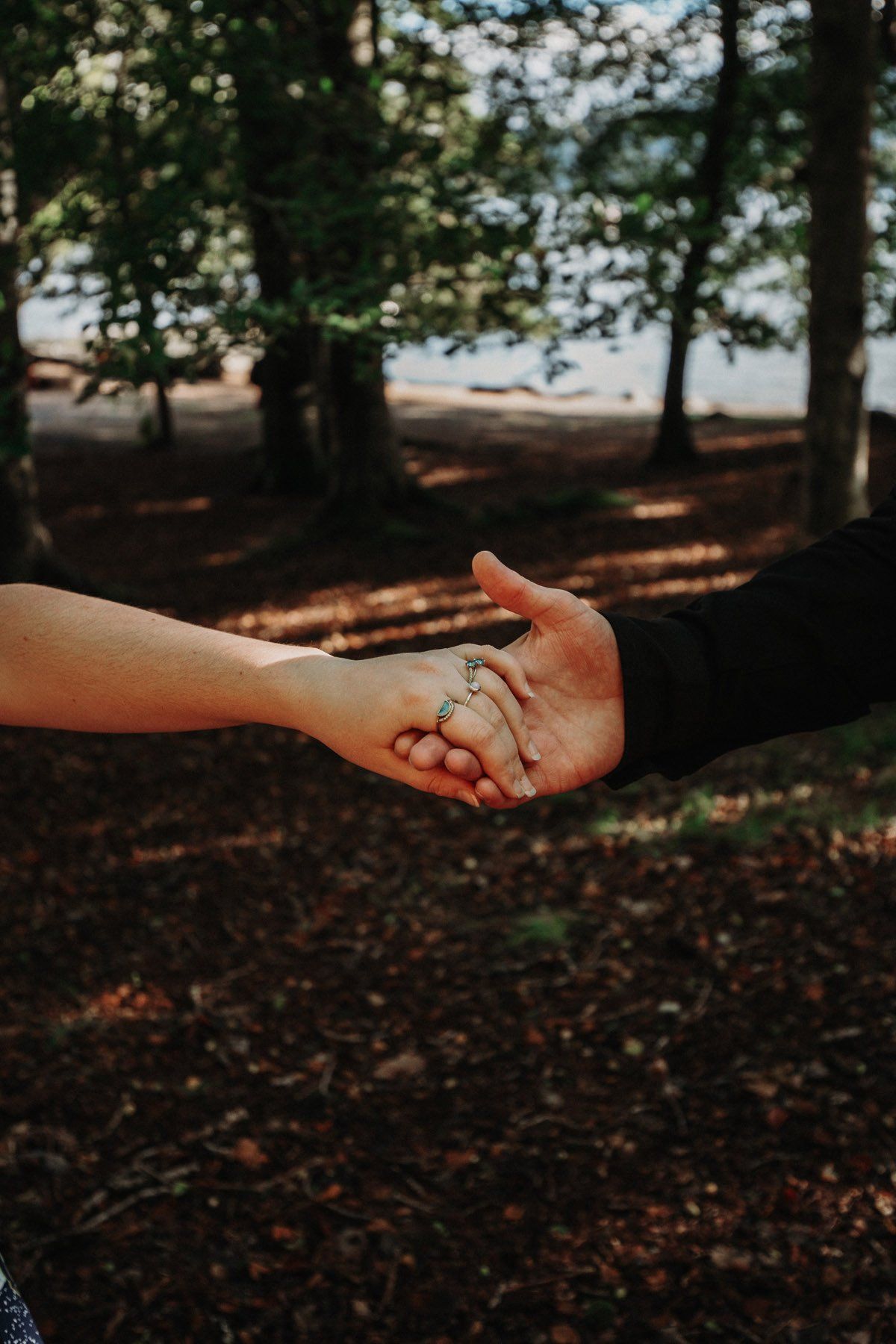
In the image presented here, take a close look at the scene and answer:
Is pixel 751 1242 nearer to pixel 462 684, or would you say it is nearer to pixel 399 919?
pixel 462 684

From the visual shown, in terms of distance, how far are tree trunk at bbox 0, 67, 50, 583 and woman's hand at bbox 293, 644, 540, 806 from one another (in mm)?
3365

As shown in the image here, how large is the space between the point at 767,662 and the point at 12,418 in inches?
170

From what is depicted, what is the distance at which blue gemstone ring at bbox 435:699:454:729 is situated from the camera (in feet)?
6.89

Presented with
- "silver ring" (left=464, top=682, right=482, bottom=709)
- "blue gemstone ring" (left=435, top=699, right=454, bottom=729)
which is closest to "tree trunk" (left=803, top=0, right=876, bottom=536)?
"silver ring" (left=464, top=682, right=482, bottom=709)

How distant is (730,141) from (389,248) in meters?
9.62

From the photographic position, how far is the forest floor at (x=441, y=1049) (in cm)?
289

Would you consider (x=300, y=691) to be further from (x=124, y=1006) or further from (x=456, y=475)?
(x=456, y=475)

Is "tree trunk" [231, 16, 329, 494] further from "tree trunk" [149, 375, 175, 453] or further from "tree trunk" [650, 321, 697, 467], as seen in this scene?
"tree trunk" [650, 321, 697, 467]

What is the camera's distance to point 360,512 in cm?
1144

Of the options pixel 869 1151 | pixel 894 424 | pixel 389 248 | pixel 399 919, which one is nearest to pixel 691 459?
pixel 894 424

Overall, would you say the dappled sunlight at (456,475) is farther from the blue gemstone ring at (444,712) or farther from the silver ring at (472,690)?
the blue gemstone ring at (444,712)

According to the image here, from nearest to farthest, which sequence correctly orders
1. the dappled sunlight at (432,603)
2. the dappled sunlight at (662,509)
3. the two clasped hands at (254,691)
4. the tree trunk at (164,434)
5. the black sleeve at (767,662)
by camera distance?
1. the two clasped hands at (254,691)
2. the black sleeve at (767,662)
3. the dappled sunlight at (432,603)
4. the dappled sunlight at (662,509)
5. the tree trunk at (164,434)

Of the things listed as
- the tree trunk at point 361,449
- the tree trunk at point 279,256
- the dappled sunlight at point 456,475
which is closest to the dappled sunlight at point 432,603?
the tree trunk at point 361,449

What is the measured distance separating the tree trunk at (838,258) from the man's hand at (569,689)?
14.2ft
